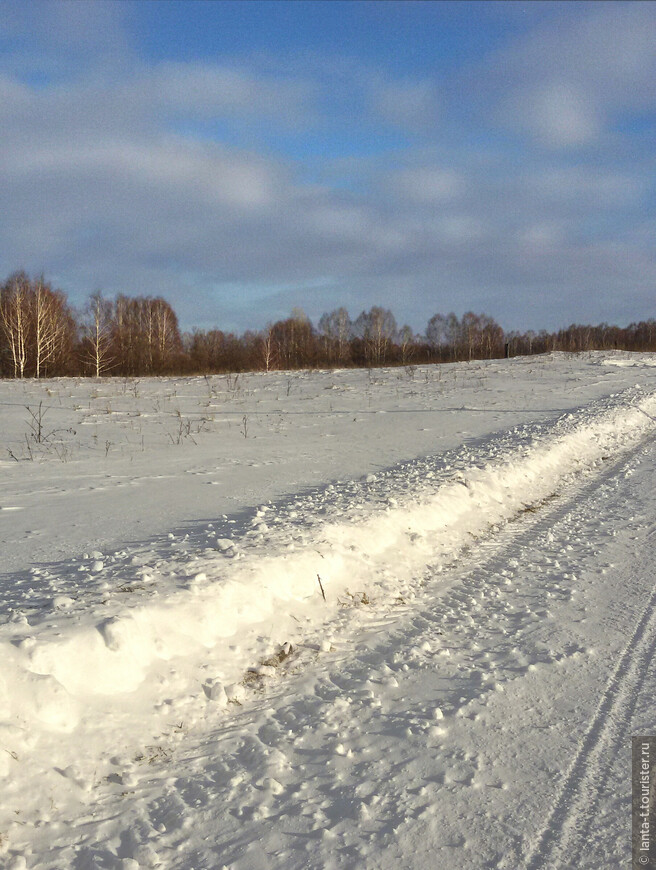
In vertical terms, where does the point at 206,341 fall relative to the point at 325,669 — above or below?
above

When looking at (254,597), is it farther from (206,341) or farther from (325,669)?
(206,341)

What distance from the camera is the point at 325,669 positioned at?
3652 millimetres

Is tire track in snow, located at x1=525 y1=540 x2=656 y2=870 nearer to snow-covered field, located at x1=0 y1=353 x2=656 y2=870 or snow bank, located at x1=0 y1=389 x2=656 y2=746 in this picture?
snow-covered field, located at x1=0 y1=353 x2=656 y2=870

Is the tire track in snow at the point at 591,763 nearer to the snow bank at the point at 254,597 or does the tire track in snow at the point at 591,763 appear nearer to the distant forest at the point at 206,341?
the snow bank at the point at 254,597

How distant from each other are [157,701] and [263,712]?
23.1 inches

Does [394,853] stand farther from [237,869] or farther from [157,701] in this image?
[157,701]

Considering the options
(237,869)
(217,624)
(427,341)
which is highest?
(427,341)

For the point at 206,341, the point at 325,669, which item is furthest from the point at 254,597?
the point at 206,341

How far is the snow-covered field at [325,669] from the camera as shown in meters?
2.40

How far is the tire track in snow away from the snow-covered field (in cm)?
1

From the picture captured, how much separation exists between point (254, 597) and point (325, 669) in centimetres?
81

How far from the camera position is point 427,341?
3194 inches

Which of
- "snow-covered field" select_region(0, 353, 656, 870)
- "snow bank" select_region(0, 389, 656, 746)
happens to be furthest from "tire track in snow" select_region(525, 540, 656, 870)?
"snow bank" select_region(0, 389, 656, 746)

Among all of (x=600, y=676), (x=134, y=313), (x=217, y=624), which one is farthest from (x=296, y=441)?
(x=134, y=313)
